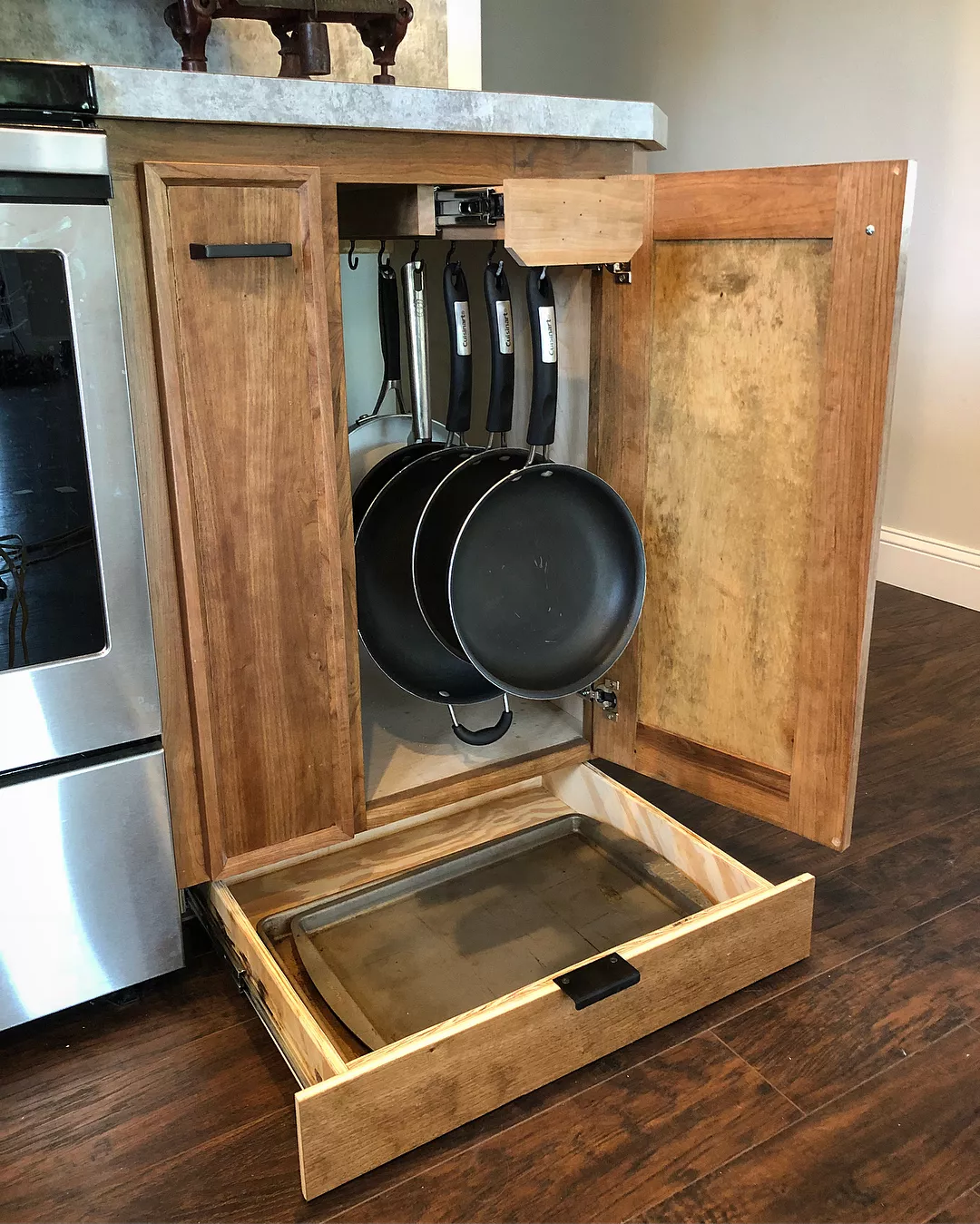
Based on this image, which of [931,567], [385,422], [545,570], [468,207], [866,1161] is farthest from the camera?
[931,567]

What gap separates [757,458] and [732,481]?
48 mm

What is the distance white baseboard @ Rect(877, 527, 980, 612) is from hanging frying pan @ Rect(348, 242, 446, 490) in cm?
158

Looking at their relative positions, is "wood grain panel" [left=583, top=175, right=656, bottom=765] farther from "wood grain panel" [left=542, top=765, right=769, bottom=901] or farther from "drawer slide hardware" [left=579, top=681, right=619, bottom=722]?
"wood grain panel" [left=542, top=765, right=769, bottom=901]

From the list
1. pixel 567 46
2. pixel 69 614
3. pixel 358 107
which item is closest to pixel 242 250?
pixel 358 107

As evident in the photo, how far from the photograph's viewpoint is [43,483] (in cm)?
115

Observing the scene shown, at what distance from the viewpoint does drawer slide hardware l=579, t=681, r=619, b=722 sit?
162 cm

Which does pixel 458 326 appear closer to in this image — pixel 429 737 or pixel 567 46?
pixel 429 737

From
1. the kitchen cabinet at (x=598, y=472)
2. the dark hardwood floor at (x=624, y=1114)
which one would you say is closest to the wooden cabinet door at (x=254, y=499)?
the kitchen cabinet at (x=598, y=472)

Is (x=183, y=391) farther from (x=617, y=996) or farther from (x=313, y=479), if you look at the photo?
(x=617, y=996)

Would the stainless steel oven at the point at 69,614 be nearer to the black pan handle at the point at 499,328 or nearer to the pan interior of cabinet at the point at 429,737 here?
the pan interior of cabinet at the point at 429,737

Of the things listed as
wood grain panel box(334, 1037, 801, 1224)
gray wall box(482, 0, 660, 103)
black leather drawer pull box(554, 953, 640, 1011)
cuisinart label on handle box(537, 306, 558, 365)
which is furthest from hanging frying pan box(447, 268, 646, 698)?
gray wall box(482, 0, 660, 103)

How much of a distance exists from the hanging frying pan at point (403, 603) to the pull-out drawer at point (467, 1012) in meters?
0.20

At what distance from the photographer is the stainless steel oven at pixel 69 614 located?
1.08 m

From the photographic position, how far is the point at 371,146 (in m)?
1.26
